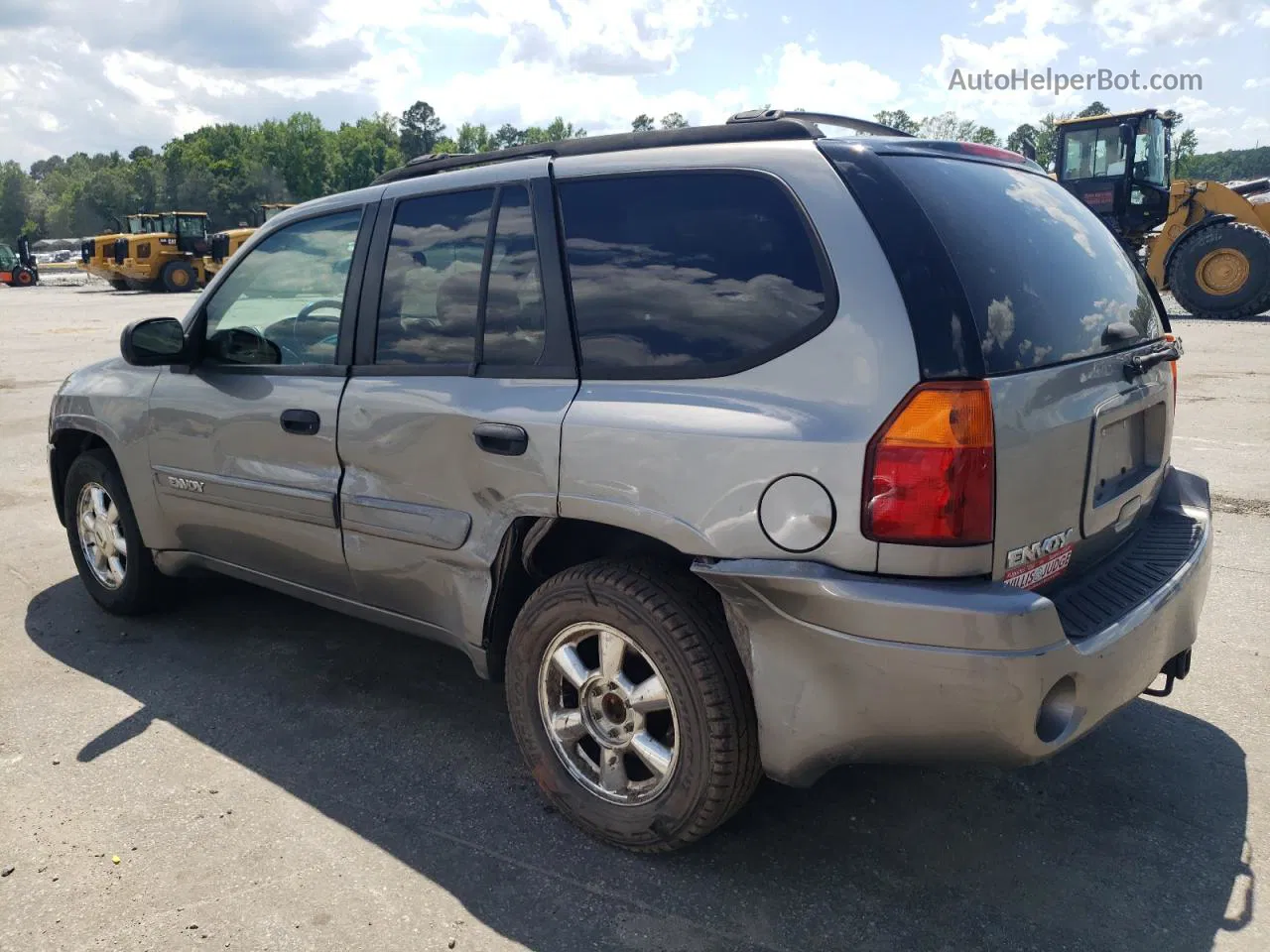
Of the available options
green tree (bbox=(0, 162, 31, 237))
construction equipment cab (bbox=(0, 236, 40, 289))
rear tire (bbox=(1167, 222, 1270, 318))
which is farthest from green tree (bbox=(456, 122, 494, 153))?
rear tire (bbox=(1167, 222, 1270, 318))

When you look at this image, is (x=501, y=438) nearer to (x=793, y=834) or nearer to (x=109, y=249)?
(x=793, y=834)

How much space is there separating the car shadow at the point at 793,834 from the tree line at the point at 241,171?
9646 centimetres

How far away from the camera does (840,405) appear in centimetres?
227

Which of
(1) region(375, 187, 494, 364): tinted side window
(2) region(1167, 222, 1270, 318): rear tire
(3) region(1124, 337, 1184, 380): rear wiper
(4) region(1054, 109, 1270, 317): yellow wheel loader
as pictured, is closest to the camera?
(3) region(1124, 337, 1184, 380): rear wiper

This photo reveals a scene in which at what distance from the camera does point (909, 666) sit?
221 centimetres

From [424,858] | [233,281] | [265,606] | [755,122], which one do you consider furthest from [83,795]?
[755,122]

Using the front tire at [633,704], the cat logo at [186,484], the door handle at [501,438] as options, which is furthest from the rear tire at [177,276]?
the front tire at [633,704]

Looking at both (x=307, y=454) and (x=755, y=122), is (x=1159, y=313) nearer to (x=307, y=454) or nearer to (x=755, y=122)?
(x=755, y=122)

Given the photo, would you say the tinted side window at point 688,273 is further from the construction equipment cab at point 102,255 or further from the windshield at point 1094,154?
the construction equipment cab at point 102,255

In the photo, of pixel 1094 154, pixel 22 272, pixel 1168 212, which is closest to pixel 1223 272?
pixel 1168 212

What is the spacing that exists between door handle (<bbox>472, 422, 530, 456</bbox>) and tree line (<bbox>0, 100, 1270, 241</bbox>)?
9671 cm

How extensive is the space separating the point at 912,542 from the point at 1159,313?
5.54 ft

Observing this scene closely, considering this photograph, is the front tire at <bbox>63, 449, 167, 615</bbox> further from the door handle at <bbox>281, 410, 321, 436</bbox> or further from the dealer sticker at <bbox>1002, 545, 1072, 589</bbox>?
the dealer sticker at <bbox>1002, 545, 1072, 589</bbox>

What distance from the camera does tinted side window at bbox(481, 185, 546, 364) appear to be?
2.89 meters
